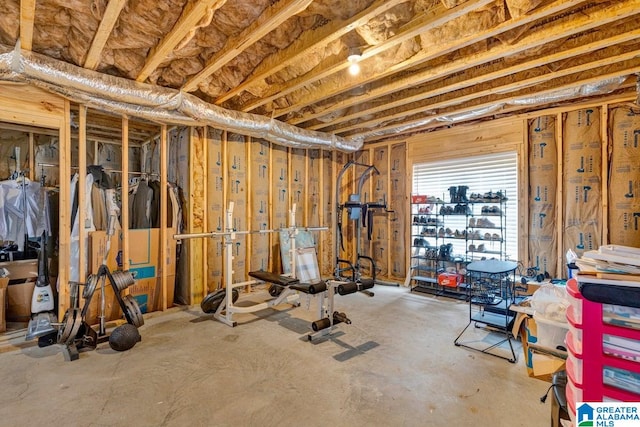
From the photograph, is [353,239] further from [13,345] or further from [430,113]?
[13,345]

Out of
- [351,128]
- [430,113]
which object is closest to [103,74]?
[351,128]

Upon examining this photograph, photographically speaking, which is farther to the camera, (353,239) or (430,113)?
(353,239)

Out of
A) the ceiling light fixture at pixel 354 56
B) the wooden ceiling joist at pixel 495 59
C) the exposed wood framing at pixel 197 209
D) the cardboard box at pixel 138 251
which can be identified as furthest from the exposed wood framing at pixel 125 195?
the ceiling light fixture at pixel 354 56

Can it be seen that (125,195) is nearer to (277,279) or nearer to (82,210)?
(82,210)

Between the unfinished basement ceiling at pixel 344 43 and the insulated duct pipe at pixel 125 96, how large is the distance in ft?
0.41

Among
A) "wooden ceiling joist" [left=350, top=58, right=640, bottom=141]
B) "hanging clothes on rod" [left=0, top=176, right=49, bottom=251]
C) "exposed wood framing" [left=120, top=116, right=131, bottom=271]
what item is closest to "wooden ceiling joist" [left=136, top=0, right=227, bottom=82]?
"exposed wood framing" [left=120, top=116, right=131, bottom=271]

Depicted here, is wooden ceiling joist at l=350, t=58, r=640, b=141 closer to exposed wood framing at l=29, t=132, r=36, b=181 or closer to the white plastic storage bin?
the white plastic storage bin

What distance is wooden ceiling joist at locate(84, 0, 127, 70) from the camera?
7.22 ft

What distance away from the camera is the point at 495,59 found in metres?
3.15

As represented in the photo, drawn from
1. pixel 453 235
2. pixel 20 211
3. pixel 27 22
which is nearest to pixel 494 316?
pixel 453 235

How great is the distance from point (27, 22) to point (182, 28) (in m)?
1.16

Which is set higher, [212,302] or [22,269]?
[22,269]

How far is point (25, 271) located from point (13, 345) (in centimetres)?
113

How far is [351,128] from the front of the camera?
5453 millimetres
